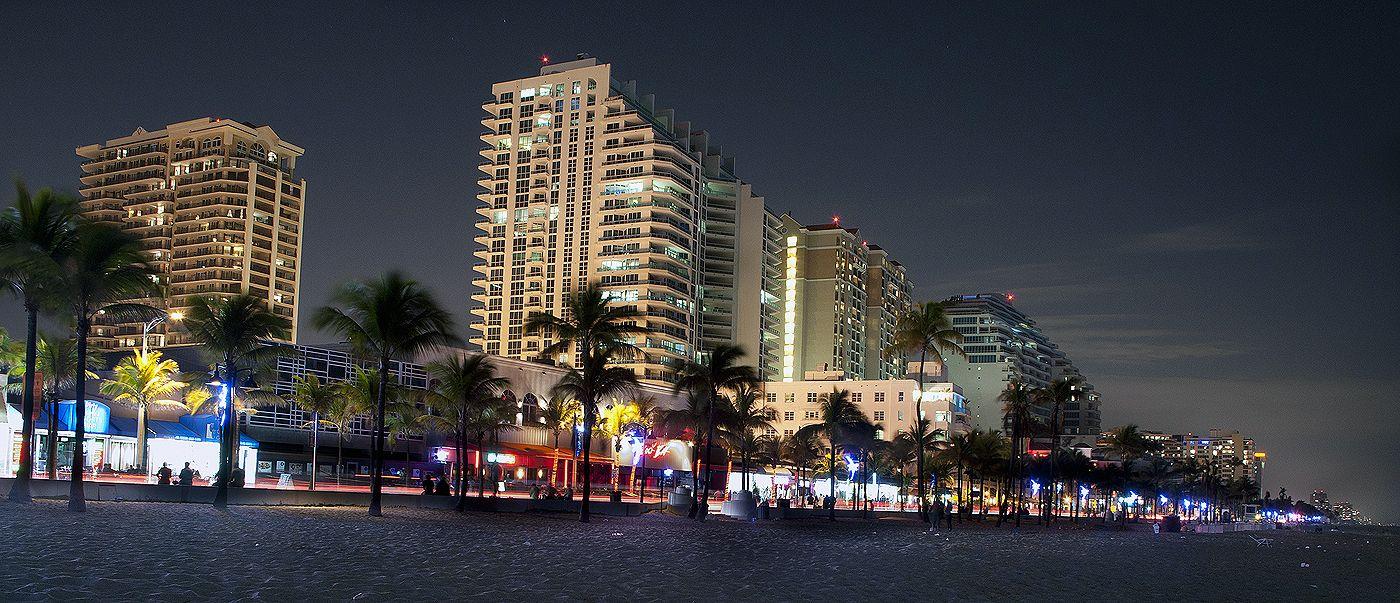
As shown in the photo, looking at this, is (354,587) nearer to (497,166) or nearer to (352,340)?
(352,340)

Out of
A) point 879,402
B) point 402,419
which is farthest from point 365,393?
point 879,402

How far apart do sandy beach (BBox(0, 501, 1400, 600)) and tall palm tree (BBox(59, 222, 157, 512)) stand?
2548mm

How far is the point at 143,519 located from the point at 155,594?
17.4m

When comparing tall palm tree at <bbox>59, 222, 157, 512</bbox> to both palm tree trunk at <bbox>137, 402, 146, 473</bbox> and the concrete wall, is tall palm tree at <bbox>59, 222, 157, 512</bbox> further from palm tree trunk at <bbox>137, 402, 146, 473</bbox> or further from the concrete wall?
palm tree trunk at <bbox>137, 402, 146, 473</bbox>

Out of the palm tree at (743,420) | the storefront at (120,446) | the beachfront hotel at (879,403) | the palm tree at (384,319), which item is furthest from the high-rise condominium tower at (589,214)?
the palm tree at (384,319)

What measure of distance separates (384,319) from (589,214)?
132 m

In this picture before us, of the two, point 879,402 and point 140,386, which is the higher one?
point 140,386

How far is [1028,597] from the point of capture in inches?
1034

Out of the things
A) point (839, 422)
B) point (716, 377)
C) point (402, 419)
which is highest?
point (716, 377)

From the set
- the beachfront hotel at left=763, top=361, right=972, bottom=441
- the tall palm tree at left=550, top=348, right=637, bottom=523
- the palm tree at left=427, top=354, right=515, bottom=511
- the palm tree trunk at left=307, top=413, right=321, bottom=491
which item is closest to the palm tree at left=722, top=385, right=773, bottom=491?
Answer: the palm tree at left=427, top=354, right=515, bottom=511

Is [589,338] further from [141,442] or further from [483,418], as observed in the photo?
[483,418]

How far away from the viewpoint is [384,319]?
44.2 metres

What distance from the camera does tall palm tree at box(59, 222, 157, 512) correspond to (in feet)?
115

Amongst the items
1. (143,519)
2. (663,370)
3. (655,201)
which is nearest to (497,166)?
(655,201)
